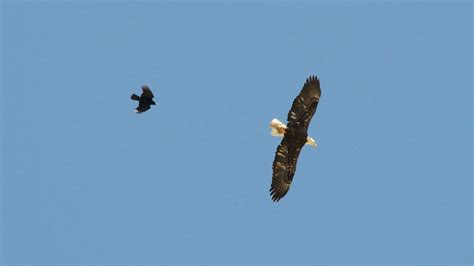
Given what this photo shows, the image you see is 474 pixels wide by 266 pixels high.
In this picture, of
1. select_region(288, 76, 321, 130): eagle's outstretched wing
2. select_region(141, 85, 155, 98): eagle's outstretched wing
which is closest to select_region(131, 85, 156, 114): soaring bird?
select_region(141, 85, 155, 98): eagle's outstretched wing

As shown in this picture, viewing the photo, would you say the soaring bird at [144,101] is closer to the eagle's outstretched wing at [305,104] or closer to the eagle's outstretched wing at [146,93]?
the eagle's outstretched wing at [146,93]

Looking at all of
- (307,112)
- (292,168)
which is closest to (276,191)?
(292,168)

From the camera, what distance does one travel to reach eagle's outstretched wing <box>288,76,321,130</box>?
26.4 meters

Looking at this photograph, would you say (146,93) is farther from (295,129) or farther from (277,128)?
(295,129)

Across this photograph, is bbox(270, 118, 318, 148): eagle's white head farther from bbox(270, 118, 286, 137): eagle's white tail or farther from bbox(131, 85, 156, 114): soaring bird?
bbox(131, 85, 156, 114): soaring bird

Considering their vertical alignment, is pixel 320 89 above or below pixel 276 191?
above

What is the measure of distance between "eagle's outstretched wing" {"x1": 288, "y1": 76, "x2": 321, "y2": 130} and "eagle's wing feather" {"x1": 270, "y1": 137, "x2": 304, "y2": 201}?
3.41 ft

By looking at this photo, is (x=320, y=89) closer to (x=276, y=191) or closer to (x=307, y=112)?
(x=307, y=112)

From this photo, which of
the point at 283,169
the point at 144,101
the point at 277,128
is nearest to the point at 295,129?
the point at 277,128

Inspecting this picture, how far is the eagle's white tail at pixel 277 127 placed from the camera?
26422 mm

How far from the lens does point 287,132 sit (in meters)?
26.6

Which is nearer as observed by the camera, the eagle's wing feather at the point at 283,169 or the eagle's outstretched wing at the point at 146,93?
the eagle's outstretched wing at the point at 146,93

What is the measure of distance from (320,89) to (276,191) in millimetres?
3417

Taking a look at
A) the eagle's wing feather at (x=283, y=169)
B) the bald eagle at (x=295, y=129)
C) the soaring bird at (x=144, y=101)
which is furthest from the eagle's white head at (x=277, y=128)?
the soaring bird at (x=144, y=101)
